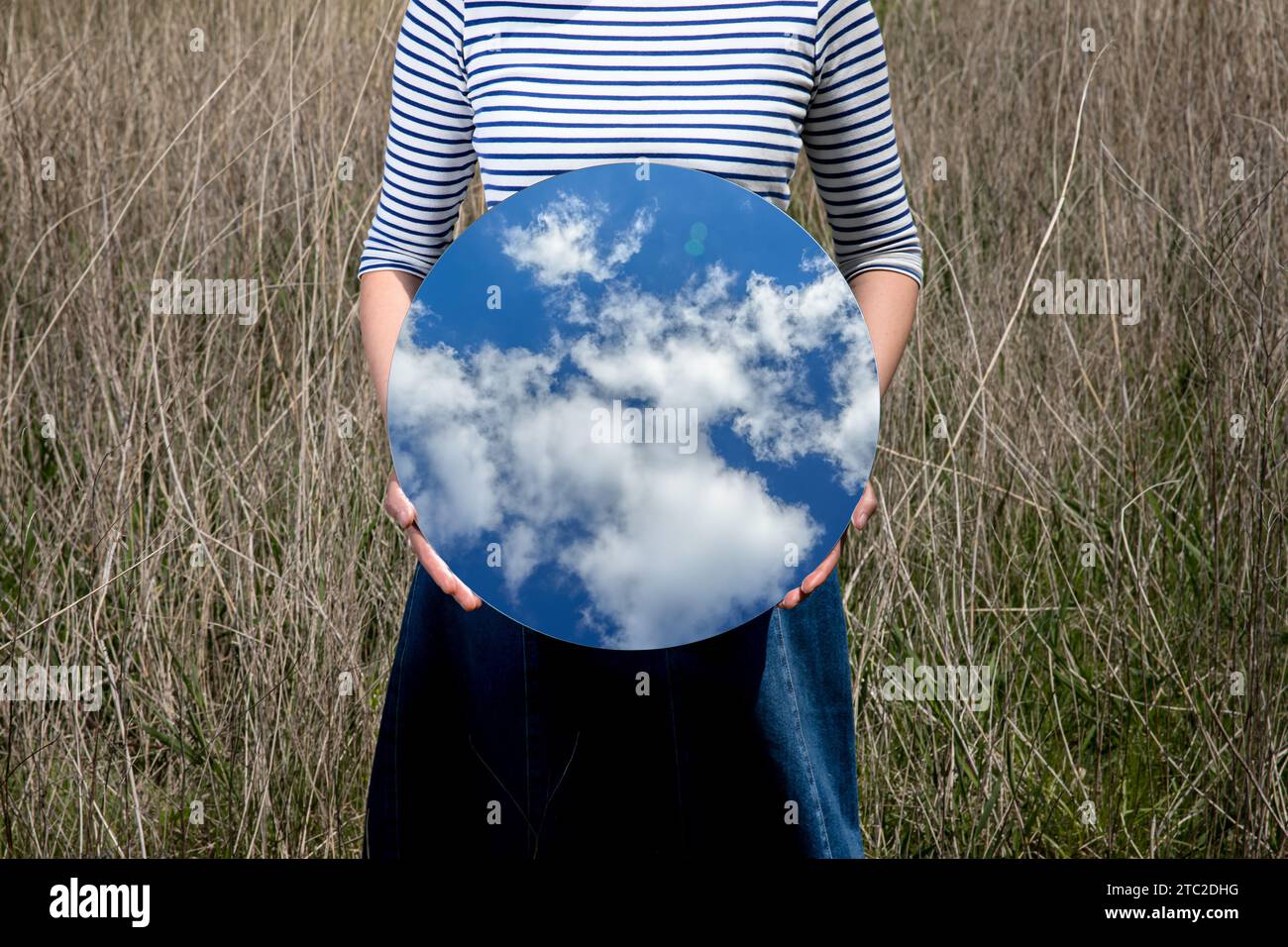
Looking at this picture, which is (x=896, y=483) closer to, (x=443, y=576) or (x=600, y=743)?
(x=600, y=743)

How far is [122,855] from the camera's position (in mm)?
1843

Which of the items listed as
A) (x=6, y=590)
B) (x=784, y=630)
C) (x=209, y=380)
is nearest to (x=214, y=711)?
(x=6, y=590)

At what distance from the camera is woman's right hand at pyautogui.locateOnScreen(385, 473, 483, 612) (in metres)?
1.06

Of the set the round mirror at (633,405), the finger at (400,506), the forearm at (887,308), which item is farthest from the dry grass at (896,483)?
the finger at (400,506)

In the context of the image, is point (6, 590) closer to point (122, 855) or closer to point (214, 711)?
point (214, 711)

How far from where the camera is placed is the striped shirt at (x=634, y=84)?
1.06 meters

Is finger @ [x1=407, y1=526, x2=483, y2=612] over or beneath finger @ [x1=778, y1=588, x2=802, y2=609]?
over

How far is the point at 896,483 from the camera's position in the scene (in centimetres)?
240

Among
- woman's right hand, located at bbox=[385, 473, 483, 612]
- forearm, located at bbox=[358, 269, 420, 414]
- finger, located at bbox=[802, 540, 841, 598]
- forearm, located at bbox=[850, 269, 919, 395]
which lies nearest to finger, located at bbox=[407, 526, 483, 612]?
woman's right hand, located at bbox=[385, 473, 483, 612]

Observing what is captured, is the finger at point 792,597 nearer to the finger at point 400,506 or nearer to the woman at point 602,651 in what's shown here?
the woman at point 602,651

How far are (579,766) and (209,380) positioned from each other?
1.68m

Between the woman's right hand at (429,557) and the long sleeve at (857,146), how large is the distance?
0.55 m

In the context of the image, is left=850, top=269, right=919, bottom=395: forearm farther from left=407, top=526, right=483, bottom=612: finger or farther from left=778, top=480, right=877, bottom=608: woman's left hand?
left=407, top=526, right=483, bottom=612: finger

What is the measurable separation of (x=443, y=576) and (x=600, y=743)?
10.2 inches
